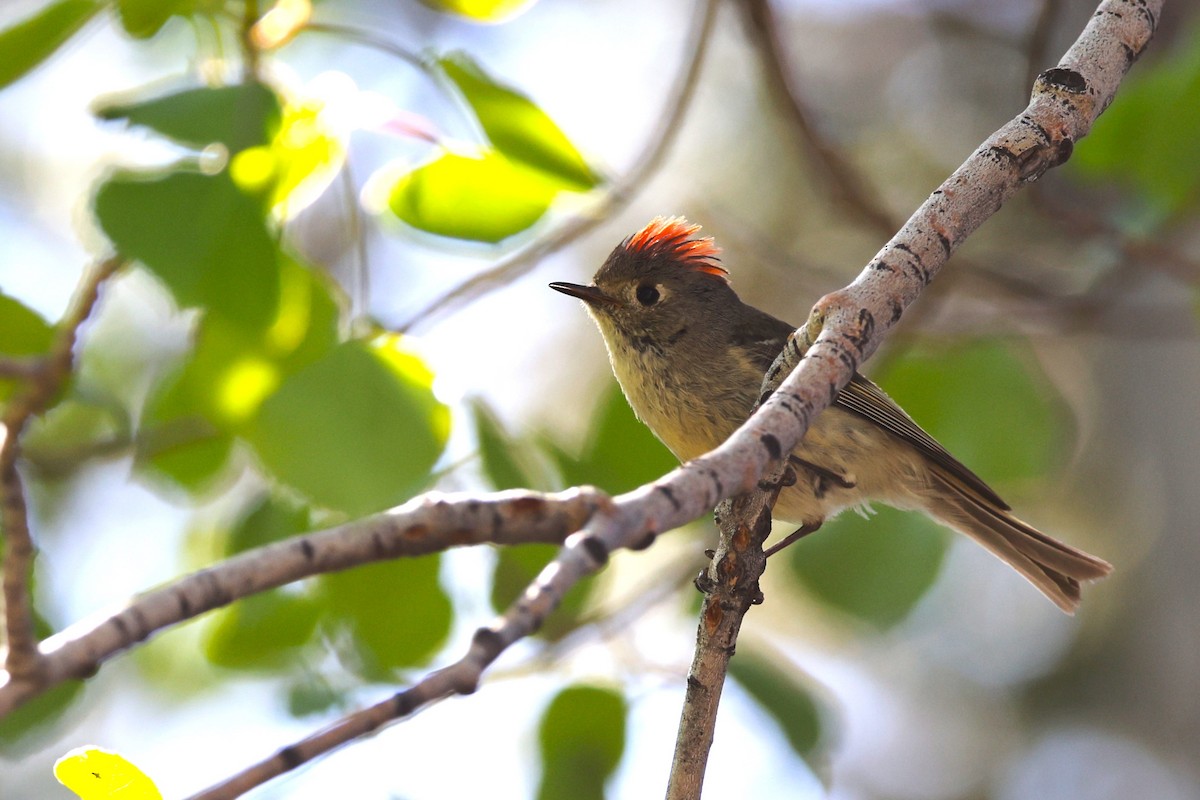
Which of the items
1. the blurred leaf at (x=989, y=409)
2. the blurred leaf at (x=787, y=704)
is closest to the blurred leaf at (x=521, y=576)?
the blurred leaf at (x=787, y=704)

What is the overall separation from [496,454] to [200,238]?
72cm

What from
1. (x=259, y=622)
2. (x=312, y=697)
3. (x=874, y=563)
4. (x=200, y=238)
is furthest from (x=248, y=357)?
(x=874, y=563)

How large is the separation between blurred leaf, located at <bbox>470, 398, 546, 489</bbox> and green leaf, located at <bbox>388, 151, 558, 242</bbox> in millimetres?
363

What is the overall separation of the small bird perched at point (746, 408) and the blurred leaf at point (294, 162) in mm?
1269

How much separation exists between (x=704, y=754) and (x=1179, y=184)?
7.12ft

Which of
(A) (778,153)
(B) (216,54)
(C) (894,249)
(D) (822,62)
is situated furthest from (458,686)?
(D) (822,62)

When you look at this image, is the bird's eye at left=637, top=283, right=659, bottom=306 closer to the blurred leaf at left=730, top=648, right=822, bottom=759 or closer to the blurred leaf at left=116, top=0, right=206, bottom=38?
the blurred leaf at left=730, top=648, right=822, bottom=759

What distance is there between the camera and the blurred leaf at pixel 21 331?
2303 millimetres

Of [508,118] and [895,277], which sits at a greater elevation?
[895,277]

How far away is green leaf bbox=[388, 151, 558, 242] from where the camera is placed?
7.90 feet

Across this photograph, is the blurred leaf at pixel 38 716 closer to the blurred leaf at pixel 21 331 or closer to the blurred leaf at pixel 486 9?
the blurred leaf at pixel 21 331

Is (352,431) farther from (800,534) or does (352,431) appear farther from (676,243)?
(676,243)

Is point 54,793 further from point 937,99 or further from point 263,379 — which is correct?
point 937,99

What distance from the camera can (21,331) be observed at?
7.60ft
